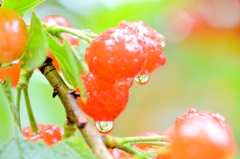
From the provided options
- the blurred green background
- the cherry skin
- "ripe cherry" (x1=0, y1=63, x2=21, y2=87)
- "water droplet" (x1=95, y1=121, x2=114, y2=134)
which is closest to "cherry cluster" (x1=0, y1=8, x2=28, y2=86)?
the cherry skin

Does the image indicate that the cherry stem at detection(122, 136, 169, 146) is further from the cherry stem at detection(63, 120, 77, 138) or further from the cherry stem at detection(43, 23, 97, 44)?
the cherry stem at detection(43, 23, 97, 44)

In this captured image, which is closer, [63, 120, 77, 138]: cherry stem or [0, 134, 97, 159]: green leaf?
[0, 134, 97, 159]: green leaf

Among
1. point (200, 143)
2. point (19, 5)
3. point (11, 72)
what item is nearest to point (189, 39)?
point (11, 72)

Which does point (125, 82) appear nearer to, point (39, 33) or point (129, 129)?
point (39, 33)

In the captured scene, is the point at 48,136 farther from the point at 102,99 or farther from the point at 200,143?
the point at 200,143

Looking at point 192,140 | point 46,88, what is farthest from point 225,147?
point 46,88
